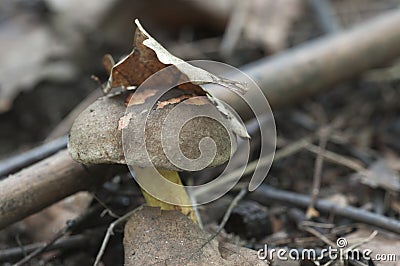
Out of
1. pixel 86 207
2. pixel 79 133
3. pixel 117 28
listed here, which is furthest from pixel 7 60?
pixel 79 133

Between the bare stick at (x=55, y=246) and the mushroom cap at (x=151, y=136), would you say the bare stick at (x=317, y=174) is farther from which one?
the bare stick at (x=55, y=246)

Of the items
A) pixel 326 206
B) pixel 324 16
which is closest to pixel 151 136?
pixel 326 206

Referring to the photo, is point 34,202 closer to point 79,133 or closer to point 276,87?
point 79,133

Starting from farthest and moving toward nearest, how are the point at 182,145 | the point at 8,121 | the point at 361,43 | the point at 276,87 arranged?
the point at 8,121 < the point at 361,43 < the point at 276,87 < the point at 182,145

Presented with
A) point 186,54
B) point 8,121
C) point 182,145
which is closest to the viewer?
point 182,145

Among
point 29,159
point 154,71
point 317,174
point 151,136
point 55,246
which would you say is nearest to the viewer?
point 151,136

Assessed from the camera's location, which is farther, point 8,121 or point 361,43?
point 8,121

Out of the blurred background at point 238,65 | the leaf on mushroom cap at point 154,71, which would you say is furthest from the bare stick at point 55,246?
the leaf on mushroom cap at point 154,71

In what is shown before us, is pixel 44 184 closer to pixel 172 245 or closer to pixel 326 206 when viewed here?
pixel 172 245
